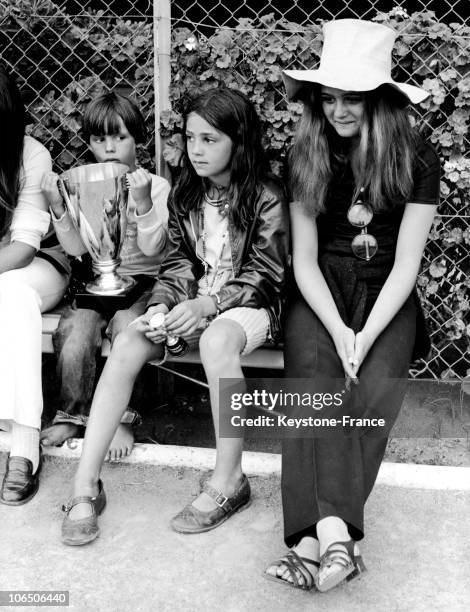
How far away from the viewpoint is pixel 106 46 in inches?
140

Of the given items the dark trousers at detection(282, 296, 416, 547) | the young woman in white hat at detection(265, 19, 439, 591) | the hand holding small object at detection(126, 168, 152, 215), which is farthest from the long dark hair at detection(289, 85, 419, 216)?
the hand holding small object at detection(126, 168, 152, 215)

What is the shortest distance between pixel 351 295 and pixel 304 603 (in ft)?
3.52

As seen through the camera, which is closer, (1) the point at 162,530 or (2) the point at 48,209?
(1) the point at 162,530

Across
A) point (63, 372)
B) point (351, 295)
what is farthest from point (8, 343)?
point (351, 295)

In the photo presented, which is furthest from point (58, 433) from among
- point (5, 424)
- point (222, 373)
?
point (222, 373)

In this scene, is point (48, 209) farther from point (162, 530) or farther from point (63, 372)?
point (162, 530)

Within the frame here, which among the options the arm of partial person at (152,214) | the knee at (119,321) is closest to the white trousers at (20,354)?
the knee at (119,321)

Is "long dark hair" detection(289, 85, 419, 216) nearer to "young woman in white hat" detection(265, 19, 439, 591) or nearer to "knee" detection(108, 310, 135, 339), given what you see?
"young woman in white hat" detection(265, 19, 439, 591)

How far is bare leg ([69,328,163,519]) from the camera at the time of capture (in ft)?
8.44

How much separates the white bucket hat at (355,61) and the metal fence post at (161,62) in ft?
2.56

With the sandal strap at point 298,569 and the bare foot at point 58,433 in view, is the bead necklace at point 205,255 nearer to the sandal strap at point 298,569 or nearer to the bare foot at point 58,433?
the bare foot at point 58,433

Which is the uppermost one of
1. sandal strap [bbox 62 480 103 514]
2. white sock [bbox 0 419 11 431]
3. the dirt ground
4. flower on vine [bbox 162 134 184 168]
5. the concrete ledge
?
flower on vine [bbox 162 134 184 168]

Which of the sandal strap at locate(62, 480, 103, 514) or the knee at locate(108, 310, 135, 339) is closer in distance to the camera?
the sandal strap at locate(62, 480, 103, 514)

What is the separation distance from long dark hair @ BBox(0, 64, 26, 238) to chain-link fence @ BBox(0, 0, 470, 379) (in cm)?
61
